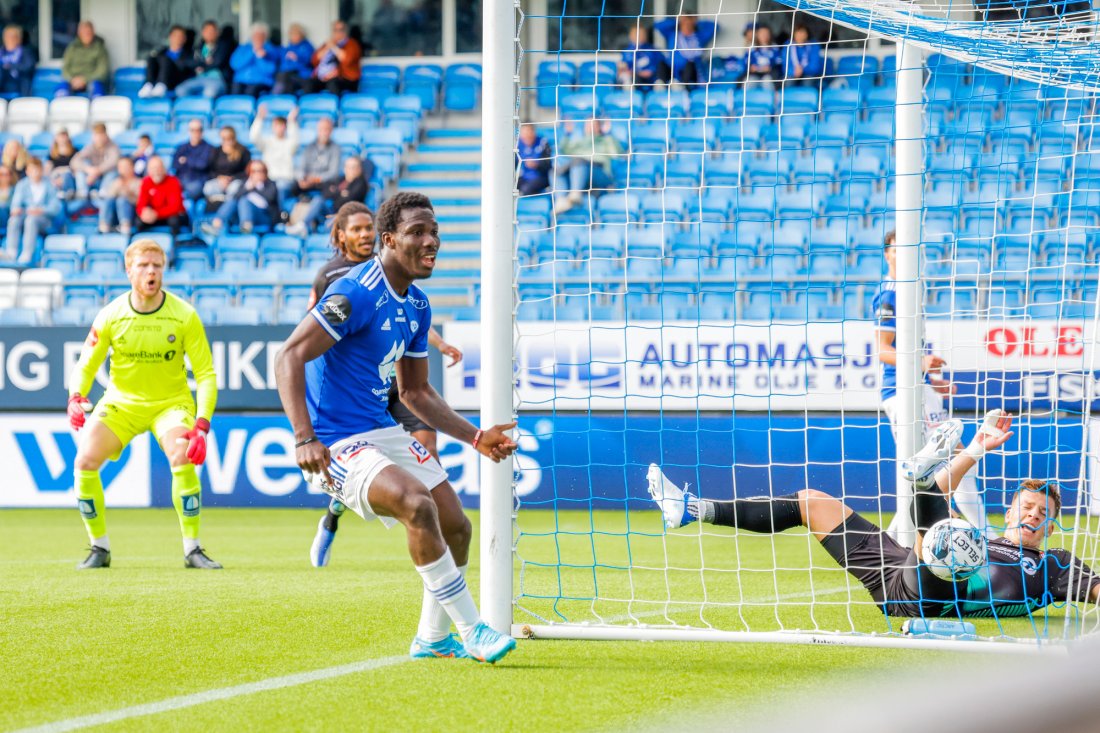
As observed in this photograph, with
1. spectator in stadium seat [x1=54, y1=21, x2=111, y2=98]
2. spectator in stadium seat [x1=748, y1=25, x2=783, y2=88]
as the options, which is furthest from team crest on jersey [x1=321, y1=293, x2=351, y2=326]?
spectator in stadium seat [x1=54, y1=21, x2=111, y2=98]

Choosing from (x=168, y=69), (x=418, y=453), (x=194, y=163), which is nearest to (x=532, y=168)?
(x=194, y=163)

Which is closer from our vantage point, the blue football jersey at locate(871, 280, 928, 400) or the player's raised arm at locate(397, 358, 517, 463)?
the player's raised arm at locate(397, 358, 517, 463)

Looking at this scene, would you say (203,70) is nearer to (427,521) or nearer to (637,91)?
(637,91)

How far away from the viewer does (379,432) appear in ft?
15.0

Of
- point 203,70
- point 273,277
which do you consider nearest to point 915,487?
point 273,277

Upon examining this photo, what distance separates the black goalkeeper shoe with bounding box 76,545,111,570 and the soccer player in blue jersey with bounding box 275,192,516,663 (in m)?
3.68

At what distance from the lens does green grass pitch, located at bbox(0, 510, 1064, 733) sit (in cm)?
370

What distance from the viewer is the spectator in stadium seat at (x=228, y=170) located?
1578 centimetres

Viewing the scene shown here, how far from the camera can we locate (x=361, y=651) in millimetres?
4793

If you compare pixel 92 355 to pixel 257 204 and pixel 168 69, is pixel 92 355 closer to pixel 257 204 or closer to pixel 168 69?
pixel 257 204

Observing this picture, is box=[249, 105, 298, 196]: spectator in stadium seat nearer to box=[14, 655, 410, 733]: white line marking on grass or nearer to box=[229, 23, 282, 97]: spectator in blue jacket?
box=[229, 23, 282, 97]: spectator in blue jacket

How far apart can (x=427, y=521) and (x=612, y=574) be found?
10.4 feet

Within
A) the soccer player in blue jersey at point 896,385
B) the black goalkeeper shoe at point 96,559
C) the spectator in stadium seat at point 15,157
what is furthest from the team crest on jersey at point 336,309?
the spectator in stadium seat at point 15,157

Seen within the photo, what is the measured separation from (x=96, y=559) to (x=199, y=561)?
62 centimetres
